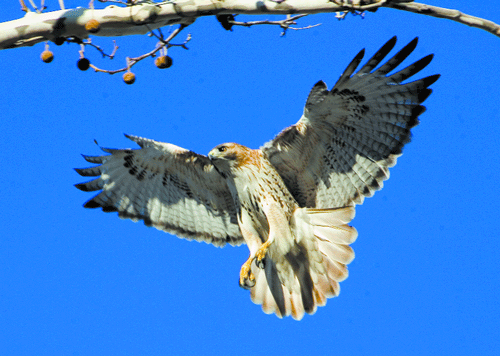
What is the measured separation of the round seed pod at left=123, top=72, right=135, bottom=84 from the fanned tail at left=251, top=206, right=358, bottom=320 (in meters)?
2.63

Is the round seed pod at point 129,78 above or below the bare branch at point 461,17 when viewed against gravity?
above

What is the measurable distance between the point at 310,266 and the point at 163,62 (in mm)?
3189

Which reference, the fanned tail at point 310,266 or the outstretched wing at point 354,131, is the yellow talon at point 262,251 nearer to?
the fanned tail at point 310,266

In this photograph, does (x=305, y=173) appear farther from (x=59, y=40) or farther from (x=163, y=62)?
(x=59, y=40)

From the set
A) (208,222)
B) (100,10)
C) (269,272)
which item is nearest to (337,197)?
(269,272)

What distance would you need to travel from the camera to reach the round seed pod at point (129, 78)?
4.50 m

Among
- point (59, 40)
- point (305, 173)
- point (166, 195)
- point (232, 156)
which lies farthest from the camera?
point (166, 195)

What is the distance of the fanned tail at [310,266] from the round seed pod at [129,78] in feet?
8.64

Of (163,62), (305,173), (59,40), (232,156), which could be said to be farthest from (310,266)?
(59,40)

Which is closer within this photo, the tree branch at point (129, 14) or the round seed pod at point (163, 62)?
the tree branch at point (129, 14)

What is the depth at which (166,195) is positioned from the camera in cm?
725

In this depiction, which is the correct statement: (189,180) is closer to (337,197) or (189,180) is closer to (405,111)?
(337,197)

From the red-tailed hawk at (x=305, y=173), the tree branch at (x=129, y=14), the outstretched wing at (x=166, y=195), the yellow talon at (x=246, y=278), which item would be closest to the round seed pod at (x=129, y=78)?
the tree branch at (x=129, y=14)

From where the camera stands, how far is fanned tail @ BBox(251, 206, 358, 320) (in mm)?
6359
